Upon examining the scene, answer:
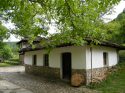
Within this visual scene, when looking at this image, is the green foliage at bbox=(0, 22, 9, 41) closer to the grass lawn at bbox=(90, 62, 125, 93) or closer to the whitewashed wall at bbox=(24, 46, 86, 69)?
the whitewashed wall at bbox=(24, 46, 86, 69)

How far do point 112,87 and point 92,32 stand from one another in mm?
5557

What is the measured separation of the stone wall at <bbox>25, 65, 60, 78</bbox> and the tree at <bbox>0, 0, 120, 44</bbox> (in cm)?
640

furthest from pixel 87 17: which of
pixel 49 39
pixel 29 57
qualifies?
pixel 29 57

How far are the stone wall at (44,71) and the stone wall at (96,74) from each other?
135 inches

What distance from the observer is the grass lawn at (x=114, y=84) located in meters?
15.0

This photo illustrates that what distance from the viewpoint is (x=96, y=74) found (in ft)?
58.6

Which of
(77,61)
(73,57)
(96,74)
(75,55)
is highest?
(75,55)

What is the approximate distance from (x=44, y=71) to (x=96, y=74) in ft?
20.5

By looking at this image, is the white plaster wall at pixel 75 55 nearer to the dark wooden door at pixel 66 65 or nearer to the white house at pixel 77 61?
the white house at pixel 77 61

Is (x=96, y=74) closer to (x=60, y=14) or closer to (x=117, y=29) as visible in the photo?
(x=60, y=14)

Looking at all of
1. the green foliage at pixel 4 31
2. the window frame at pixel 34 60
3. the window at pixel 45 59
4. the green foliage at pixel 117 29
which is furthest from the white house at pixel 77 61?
the green foliage at pixel 117 29

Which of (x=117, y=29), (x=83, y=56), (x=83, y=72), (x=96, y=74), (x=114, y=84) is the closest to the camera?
(x=114, y=84)

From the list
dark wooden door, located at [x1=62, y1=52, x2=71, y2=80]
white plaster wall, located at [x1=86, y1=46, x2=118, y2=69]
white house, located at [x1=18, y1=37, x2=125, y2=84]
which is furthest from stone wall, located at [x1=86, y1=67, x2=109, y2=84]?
dark wooden door, located at [x1=62, y1=52, x2=71, y2=80]

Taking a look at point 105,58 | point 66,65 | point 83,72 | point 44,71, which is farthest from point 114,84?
point 44,71
